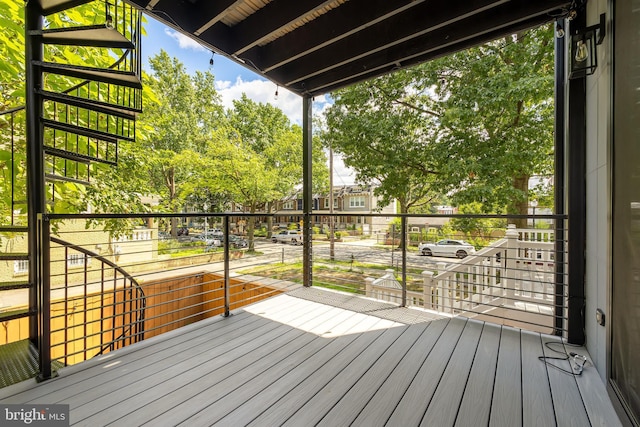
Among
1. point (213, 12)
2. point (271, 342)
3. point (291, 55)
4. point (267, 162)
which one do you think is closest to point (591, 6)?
point (291, 55)

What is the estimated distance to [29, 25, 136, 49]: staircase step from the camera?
177cm


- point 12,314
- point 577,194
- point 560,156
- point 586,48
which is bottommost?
point 12,314

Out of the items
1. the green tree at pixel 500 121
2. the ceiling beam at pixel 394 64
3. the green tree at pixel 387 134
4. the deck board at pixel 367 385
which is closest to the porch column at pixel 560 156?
the ceiling beam at pixel 394 64

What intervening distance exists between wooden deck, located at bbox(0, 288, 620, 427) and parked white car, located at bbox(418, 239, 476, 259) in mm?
7724

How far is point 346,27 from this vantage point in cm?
223

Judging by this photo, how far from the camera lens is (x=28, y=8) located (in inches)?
70.7

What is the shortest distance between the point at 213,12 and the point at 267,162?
28.1 feet

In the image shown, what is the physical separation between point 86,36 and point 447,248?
397 inches

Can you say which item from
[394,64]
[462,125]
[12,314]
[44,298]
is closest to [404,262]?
[394,64]

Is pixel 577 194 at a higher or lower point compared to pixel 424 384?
higher

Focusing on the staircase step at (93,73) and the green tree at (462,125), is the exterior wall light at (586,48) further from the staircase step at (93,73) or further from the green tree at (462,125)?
the green tree at (462,125)

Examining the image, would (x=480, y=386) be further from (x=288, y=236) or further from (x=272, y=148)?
(x=288, y=236)

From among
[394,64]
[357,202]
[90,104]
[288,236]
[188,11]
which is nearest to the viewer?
[90,104]

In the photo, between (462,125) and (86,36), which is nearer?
(86,36)
